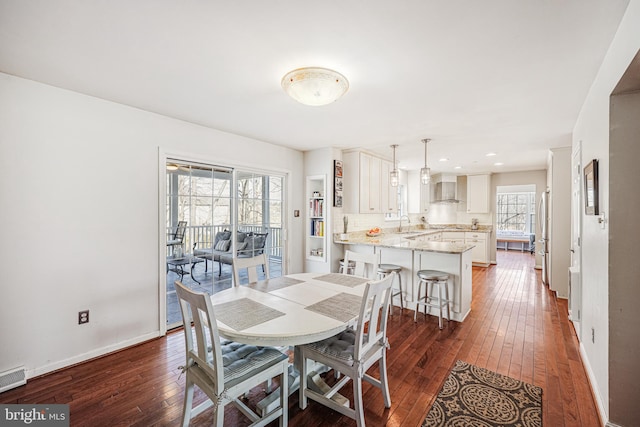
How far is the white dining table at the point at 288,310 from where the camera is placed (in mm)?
1541

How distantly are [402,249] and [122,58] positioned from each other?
11.7 feet

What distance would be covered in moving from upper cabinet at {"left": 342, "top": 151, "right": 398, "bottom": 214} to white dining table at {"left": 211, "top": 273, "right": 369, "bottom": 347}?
2228mm

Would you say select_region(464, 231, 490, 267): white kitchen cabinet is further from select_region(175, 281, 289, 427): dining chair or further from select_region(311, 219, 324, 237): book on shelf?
select_region(175, 281, 289, 427): dining chair

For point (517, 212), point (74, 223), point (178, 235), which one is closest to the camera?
point (74, 223)

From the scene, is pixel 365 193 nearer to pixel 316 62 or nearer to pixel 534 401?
pixel 316 62

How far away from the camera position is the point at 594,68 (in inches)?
77.5

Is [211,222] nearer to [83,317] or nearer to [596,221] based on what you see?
[83,317]

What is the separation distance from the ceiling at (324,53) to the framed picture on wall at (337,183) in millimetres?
1437

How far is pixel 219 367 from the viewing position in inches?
56.6

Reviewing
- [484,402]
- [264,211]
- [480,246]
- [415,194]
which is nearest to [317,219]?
[264,211]

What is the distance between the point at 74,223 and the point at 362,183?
3.74 meters

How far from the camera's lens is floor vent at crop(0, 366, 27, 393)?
208cm

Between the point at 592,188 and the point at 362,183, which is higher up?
the point at 362,183

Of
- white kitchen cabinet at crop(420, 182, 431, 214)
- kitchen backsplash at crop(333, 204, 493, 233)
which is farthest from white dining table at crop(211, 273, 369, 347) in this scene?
white kitchen cabinet at crop(420, 182, 431, 214)
